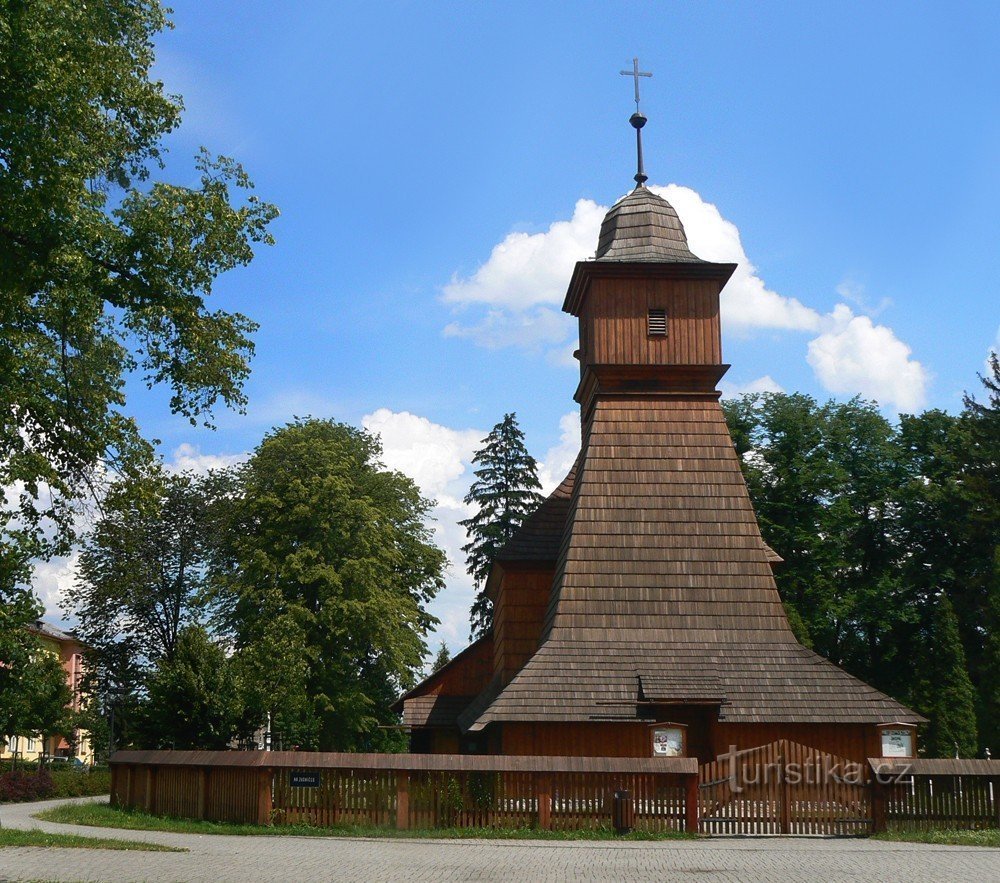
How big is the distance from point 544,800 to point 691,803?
2381mm

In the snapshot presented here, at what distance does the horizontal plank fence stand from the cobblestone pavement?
0.99m

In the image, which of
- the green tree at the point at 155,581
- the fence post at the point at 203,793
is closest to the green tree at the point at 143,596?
the green tree at the point at 155,581

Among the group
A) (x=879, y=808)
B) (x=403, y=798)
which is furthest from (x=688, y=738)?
(x=403, y=798)

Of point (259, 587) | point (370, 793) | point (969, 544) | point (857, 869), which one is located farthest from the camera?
point (969, 544)

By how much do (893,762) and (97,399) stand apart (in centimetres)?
1362

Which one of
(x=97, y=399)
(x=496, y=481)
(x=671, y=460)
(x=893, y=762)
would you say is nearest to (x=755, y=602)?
(x=671, y=460)

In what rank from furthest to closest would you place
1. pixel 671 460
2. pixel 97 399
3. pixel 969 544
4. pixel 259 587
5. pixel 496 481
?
pixel 496 481 → pixel 969 544 → pixel 259 587 → pixel 671 460 → pixel 97 399

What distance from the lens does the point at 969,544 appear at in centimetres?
4234

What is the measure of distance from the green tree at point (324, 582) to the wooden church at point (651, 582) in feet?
22.0

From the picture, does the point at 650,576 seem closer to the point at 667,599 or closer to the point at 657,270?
the point at 667,599

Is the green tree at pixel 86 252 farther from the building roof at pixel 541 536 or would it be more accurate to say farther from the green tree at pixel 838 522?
the green tree at pixel 838 522

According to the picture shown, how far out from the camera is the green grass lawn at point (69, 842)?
16.5 meters

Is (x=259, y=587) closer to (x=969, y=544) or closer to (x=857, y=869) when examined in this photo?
(x=969, y=544)

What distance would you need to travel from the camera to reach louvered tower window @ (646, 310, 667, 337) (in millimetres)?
28703
